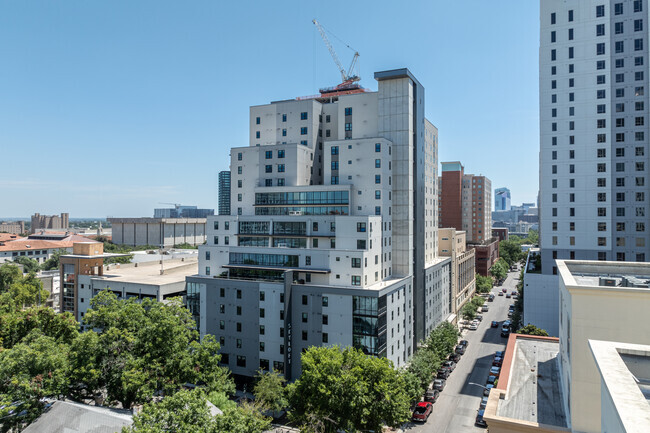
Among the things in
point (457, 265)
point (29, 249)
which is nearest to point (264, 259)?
point (457, 265)

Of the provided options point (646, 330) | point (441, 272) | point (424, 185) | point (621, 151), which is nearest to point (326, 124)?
point (424, 185)

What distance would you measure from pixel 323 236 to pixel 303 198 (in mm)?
8187

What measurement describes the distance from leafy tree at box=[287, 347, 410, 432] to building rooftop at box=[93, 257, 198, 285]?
4058cm

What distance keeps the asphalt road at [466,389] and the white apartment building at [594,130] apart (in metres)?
19.9

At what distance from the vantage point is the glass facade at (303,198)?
6116cm

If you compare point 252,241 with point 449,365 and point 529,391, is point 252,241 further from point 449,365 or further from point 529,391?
point 529,391

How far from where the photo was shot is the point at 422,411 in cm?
4966

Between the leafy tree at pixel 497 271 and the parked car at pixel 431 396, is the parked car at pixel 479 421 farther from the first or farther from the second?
the leafy tree at pixel 497 271

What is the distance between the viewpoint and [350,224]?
186 feet

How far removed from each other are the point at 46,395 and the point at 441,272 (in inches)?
2698

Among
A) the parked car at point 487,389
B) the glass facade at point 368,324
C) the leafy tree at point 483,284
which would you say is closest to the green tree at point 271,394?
the glass facade at point 368,324

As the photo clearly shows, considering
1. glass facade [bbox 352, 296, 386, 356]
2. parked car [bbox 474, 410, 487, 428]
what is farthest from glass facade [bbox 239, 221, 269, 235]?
parked car [bbox 474, 410, 487, 428]

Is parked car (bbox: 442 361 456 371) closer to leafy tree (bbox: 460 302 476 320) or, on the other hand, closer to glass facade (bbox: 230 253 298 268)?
leafy tree (bbox: 460 302 476 320)

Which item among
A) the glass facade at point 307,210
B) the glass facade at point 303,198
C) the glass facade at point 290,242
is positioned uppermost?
the glass facade at point 303,198
